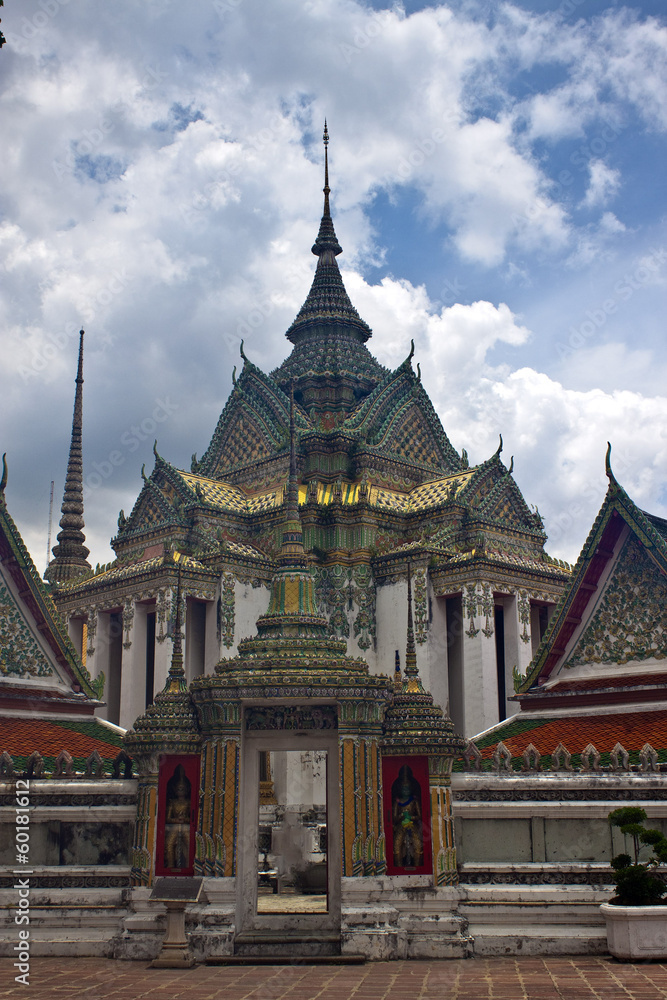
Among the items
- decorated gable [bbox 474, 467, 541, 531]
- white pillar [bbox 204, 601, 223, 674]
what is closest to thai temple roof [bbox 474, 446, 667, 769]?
white pillar [bbox 204, 601, 223, 674]

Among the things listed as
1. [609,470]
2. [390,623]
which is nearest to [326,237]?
[390,623]

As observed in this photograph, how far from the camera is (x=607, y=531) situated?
15.9 metres

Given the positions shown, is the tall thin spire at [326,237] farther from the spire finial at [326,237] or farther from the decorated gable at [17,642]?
the decorated gable at [17,642]

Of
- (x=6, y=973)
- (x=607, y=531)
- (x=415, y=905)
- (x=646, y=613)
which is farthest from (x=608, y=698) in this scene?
(x=6, y=973)

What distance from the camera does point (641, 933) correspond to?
10.7m

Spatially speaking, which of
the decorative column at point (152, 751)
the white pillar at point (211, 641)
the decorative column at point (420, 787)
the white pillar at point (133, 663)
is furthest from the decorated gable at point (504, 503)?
the decorative column at point (152, 751)

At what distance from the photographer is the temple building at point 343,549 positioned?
23062 mm

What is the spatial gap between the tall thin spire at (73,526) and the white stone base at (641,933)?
23.0 metres

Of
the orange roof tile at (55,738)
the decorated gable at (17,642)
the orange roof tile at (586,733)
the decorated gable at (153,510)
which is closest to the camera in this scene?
the orange roof tile at (586,733)

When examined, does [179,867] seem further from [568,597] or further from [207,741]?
[568,597]

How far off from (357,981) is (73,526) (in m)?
24.3

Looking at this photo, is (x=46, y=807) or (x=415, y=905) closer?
(x=415, y=905)

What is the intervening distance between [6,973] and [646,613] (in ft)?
31.5

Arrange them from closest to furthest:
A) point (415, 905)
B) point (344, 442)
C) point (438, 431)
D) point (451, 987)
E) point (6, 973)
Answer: point (451, 987)
point (6, 973)
point (415, 905)
point (344, 442)
point (438, 431)
